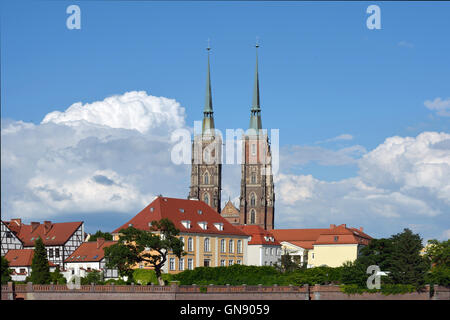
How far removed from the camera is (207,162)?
17200cm

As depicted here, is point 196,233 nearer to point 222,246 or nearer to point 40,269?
point 222,246

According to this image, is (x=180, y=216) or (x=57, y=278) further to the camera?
(x=180, y=216)

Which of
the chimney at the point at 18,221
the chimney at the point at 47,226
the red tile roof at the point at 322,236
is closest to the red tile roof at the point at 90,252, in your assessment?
the chimney at the point at 47,226

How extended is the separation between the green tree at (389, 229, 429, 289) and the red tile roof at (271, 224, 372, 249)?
36.2 metres

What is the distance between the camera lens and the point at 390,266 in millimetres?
88312

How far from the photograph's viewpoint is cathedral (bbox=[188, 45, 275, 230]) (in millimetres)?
167625

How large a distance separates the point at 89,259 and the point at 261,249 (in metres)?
25.3

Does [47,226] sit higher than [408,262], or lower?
higher

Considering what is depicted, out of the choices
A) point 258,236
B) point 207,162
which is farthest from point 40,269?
point 207,162
